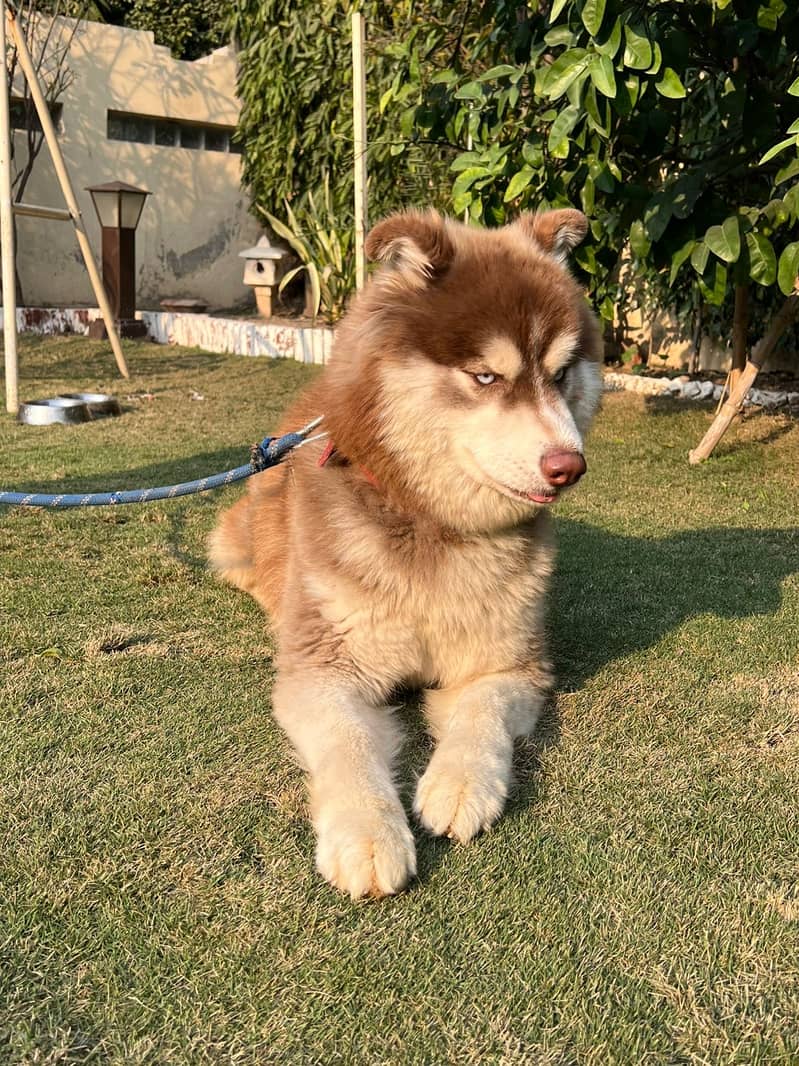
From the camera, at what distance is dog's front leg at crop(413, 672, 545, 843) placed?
175 cm

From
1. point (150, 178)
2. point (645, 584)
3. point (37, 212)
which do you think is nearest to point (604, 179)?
point (645, 584)

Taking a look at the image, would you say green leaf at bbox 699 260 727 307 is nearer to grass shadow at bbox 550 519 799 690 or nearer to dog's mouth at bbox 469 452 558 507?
grass shadow at bbox 550 519 799 690

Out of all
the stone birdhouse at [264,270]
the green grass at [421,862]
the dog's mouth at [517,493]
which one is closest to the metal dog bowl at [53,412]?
the green grass at [421,862]

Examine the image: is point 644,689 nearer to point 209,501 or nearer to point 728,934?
point 728,934

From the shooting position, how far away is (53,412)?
6.53m

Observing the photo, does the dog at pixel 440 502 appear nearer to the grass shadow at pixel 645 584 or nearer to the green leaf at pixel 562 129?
the grass shadow at pixel 645 584

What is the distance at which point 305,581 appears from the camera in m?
2.31

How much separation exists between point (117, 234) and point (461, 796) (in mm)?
10716

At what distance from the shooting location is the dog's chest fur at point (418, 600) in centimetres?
219

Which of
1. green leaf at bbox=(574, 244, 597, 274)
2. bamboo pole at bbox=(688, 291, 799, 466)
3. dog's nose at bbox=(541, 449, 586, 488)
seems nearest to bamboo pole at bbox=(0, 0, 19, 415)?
green leaf at bbox=(574, 244, 597, 274)

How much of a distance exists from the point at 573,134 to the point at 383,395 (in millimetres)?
2450

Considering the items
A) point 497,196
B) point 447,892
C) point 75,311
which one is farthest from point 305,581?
point 75,311

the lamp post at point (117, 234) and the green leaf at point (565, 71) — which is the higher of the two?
the lamp post at point (117, 234)

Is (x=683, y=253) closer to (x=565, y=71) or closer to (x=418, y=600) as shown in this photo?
(x=565, y=71)
